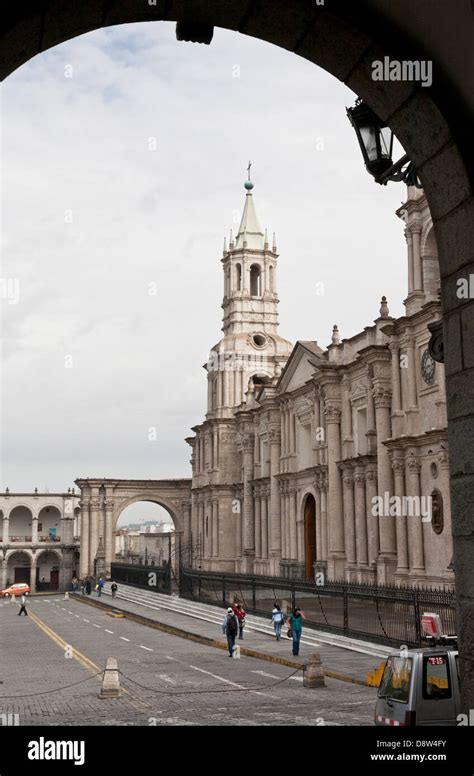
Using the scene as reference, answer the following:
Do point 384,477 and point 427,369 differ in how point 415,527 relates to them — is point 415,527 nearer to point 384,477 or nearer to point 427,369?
point 384,477

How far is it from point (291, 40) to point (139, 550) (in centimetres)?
10632

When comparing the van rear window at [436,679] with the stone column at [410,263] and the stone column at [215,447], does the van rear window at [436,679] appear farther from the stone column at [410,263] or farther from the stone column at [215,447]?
the stone column at [215,447]

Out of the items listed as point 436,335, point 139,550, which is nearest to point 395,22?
A: point 436,335

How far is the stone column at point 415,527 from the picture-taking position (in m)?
31.3

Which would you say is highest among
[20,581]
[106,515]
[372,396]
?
[372,396]

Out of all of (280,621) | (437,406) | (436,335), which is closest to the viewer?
(436,335)

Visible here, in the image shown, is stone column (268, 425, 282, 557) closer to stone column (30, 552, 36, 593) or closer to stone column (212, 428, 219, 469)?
stone column (212, 428, 219, 469)

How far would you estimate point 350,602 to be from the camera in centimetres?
3447

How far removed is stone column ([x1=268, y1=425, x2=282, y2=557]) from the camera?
49094mm

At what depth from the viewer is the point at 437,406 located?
99.7ft

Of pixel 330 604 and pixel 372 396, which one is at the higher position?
pixel 372 396

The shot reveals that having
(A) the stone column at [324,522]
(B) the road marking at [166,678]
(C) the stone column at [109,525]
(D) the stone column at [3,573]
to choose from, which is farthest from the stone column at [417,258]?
(D) the stone column at [3,573]
